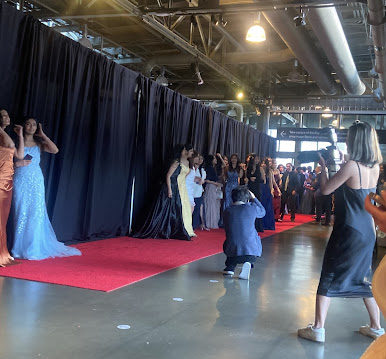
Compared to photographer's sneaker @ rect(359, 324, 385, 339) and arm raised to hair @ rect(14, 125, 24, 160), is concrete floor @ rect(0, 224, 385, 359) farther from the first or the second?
arm raised to hair @ rect(14, 125, 24, 160)

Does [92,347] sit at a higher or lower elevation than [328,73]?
lower

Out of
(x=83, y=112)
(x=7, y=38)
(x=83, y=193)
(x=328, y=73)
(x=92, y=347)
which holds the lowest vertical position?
(x=92, y=347)

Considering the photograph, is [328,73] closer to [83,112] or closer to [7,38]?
[83,112]

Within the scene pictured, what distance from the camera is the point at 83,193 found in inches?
239

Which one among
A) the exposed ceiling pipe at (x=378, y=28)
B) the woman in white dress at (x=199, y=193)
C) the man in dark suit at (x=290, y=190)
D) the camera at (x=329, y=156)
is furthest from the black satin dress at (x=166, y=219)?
the man in dark suit at (x=290, y=190)

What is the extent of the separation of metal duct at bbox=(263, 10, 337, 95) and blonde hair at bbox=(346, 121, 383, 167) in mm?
4629

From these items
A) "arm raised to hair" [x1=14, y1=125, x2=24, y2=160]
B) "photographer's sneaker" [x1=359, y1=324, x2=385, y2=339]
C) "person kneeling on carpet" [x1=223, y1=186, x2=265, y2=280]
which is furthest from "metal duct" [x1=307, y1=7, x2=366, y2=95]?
"photographer's sneaker" [x1=359, y1=324, x2=385, y2=339]

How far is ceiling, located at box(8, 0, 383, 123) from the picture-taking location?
7262mm

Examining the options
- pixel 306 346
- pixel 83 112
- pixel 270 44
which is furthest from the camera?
pixel 270 44

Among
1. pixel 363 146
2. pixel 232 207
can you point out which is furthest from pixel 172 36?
pixel 363 146

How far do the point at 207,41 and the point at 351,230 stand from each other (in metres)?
9.17

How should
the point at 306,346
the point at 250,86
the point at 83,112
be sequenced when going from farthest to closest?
the point at 250,86, the point at 83,112, the point at 306,346

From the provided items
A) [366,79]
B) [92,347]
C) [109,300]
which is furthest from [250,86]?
[92,347]

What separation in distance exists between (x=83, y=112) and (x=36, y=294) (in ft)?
10.4
